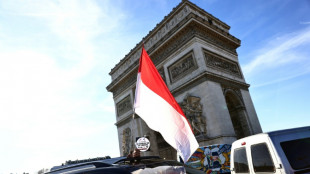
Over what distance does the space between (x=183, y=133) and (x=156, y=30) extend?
1693cm

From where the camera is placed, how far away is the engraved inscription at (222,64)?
1648 cm

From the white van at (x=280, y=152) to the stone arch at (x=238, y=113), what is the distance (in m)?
12.5

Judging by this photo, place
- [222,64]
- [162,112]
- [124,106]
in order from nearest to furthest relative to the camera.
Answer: [162,112], [222,64], [124,106]

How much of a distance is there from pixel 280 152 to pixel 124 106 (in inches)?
856

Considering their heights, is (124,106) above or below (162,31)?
below

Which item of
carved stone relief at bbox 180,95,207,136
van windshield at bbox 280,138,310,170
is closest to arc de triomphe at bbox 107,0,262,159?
carved stone relief at bbox 180,95,207,136

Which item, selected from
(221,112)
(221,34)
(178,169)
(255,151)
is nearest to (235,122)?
(221,112)

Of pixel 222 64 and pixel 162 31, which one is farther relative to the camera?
pixel 162 31

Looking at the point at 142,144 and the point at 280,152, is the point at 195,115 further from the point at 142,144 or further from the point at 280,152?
the point at 280,152

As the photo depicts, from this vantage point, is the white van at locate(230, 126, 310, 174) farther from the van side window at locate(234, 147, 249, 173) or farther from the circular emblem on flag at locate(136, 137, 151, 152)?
the circular emblem on flag at locate(136, 137, 151, 152)

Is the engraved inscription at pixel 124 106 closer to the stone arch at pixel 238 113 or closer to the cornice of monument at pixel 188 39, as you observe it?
the cornice of monument at pixel 188 39

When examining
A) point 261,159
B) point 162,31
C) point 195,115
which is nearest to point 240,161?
point 261,159

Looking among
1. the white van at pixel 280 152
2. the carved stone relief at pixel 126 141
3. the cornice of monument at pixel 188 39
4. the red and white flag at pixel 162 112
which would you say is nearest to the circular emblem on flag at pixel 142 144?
the red and white flag at pixel 162 112

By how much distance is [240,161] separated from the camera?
4652 mm
